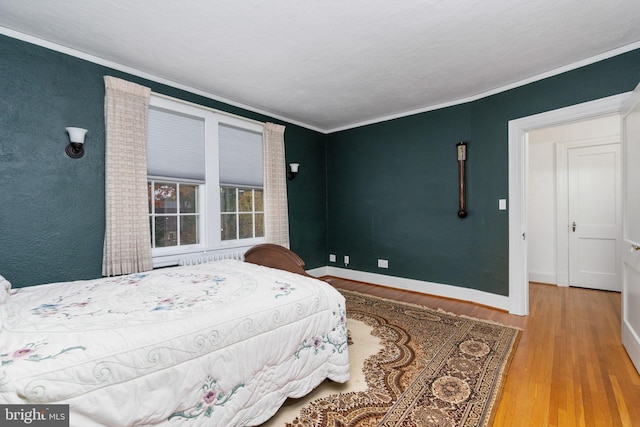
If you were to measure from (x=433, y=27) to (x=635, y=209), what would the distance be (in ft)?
6.83

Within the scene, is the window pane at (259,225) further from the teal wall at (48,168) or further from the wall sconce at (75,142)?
the wall sconce at (75,142)

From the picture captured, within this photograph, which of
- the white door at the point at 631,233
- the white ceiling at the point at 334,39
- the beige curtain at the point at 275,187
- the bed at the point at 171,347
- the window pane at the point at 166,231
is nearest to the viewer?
the bed at the point at 171,347

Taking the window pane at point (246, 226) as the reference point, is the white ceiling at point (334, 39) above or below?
above

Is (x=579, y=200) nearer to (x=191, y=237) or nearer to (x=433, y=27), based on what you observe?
(x=433, y=27)

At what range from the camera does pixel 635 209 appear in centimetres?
214

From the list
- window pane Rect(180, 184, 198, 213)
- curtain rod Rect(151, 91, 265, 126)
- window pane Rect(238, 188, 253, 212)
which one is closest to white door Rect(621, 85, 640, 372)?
curtain rod Rect(151, 91, 265, 126)

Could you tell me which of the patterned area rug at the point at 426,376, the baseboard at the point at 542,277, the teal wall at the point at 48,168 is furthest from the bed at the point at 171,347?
the baseboard at the point at 542,277

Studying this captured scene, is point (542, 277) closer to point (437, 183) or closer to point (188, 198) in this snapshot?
point (437, 183)

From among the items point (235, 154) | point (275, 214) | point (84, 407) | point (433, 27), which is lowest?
point (84, 407)

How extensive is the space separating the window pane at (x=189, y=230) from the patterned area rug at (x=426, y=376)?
2025 millimetres

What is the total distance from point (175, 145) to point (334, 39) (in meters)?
2.01

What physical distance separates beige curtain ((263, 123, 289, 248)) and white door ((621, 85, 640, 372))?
11.5 feet

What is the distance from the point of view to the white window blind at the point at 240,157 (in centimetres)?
358

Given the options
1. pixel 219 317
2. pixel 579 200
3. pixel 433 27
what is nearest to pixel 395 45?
pixel 433 27
